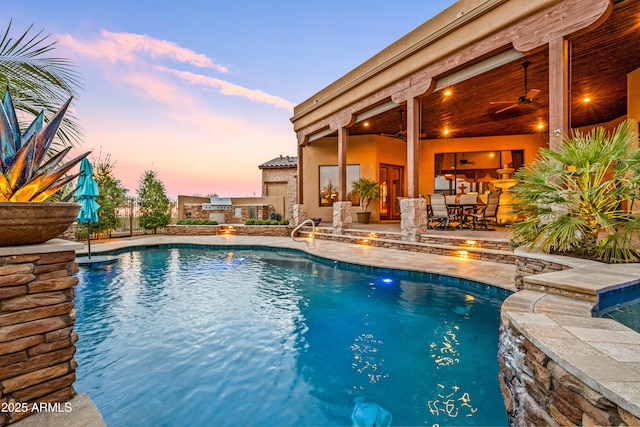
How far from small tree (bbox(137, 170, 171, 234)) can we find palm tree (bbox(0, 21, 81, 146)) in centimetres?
1041

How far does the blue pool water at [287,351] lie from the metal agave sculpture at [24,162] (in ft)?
5.93

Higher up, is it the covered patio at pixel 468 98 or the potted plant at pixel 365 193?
the covered patio at pixel 468 98

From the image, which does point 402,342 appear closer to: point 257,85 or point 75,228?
point 75,228

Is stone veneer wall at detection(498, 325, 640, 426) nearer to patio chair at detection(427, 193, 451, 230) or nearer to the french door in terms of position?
patio chair at detection(427, 193, 451, 230)

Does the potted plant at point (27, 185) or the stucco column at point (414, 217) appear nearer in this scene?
the potted plant at point (27, 185)

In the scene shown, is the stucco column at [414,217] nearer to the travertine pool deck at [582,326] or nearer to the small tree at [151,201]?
the travertine pool deck at [582,326]

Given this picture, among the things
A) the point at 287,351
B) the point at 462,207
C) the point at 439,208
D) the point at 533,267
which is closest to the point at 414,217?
the point at 439,208

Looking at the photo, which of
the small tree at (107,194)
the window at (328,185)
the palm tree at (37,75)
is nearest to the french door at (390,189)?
the window at (328,185)

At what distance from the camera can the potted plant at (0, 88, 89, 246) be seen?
152 centimetres

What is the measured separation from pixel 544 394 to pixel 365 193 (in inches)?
431

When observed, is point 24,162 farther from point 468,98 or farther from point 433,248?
point 468,98

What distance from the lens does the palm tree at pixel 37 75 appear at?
278cm

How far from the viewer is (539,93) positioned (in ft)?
24.6


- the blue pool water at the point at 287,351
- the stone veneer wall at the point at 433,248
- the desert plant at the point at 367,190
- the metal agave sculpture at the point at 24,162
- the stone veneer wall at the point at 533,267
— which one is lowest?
the blue pool water at the point at 287,351
